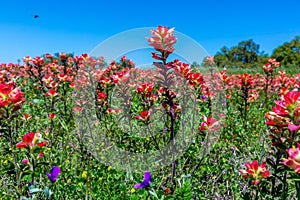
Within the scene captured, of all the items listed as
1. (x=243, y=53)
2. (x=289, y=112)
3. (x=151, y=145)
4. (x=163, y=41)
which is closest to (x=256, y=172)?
(x=289, y=112)

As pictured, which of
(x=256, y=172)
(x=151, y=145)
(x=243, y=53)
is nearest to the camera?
(x=256, y=172)

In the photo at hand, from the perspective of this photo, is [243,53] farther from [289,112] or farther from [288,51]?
[289,112]

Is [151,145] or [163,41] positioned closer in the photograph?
[163,41]

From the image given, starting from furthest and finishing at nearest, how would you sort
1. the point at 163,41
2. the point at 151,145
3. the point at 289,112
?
the point at 151,145 < the point at 163,41 < the point at 289,112

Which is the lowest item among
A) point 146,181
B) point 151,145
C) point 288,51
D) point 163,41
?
point 146,181

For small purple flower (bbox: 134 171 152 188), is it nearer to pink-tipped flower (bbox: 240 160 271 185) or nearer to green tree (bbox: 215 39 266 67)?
pink-tipped flower (bbox: 240 160 271 185)

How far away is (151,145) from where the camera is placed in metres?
3.64

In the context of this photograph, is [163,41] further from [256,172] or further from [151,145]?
[151,145]

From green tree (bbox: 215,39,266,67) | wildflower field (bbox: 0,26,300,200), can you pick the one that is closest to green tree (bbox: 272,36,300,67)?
green tree (bbox: 215,39,266,67)

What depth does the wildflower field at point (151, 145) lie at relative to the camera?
Result: 178 centimetres

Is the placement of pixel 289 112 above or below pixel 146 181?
above

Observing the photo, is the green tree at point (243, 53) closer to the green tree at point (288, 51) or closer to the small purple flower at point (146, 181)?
the green tree at point (288, 51)

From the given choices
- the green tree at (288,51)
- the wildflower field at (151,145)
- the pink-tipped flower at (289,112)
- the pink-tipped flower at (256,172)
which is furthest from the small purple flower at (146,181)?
the green tree at (288,51)

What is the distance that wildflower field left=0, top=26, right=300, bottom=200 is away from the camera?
1783 mm
